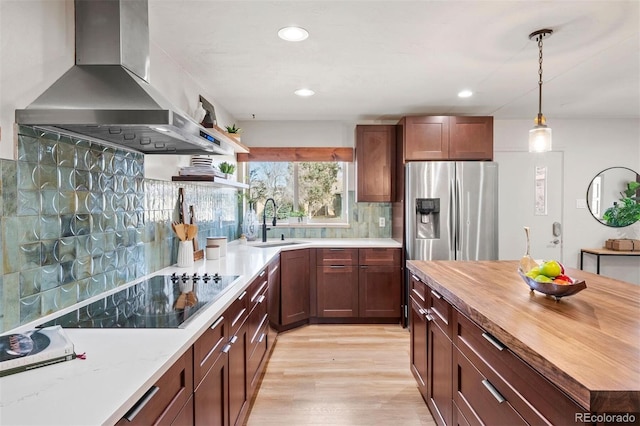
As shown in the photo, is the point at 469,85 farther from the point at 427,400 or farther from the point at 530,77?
the point at 427,400

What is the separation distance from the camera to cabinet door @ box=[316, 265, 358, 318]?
13.0 ft

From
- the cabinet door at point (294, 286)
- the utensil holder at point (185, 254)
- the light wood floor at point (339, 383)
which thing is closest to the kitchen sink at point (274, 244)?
the cabinet door at point (294, 286)

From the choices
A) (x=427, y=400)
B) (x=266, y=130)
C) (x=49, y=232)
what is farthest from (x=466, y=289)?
(x=266, y=130)

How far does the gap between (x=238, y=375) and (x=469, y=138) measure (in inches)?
131

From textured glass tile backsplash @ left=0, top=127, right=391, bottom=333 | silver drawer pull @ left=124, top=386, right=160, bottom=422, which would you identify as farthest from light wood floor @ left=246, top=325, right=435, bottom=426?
silver drawer pull @ left=124, top=386, right=160, bottom=422

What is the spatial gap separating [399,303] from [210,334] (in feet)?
9.42

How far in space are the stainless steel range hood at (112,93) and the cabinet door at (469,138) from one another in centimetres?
288

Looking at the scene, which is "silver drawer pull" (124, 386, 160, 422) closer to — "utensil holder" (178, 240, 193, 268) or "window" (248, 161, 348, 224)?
"utensil holder" (178, 240, 193, 268)

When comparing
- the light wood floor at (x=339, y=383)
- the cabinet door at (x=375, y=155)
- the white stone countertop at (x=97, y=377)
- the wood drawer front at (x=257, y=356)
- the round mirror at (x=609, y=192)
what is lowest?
the light wood floor at (x=339, y=383)

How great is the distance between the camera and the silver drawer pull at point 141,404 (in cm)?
85

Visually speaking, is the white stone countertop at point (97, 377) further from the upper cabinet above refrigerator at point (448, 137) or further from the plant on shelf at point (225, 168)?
the upper cabinet above refrigerator at point (448, 137)

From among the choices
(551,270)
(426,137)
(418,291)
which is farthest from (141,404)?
(426,137)

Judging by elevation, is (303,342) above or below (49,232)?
below

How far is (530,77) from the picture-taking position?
9.92ft
